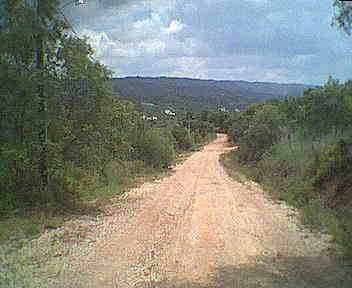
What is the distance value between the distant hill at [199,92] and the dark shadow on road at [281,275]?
96.0 m

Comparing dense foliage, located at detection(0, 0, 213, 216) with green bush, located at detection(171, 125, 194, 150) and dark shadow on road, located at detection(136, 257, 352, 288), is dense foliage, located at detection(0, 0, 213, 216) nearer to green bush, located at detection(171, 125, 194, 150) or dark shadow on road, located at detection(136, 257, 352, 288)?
dark shadow on road, located at detection(136, 257, 352, 288)

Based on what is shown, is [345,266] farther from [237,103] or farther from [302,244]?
[237,103]

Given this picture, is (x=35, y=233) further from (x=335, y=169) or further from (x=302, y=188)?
(x=302, y=188)

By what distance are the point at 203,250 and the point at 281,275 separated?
229 centimetres

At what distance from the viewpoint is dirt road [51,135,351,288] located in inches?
355

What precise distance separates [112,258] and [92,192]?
10.2m

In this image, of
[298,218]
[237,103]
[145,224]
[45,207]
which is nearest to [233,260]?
[145,224]

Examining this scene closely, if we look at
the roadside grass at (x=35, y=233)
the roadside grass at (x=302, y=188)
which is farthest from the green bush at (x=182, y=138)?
the roadside grass at (x=35, y=233)

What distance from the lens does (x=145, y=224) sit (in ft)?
47.8

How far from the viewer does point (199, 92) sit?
16288 centimetres

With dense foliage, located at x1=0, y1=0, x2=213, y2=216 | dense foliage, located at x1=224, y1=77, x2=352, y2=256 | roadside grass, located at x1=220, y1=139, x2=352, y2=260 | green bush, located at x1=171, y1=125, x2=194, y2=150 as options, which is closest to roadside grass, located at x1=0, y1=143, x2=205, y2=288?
dense foliage, located at x1=0, y1=0, x2=213, y2=216

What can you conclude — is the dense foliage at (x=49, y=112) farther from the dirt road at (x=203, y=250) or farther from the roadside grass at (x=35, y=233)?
the dirt road at (x=203, y=250)

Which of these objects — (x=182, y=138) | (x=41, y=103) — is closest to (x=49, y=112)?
(x=41, y=103)

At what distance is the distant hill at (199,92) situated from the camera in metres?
119
